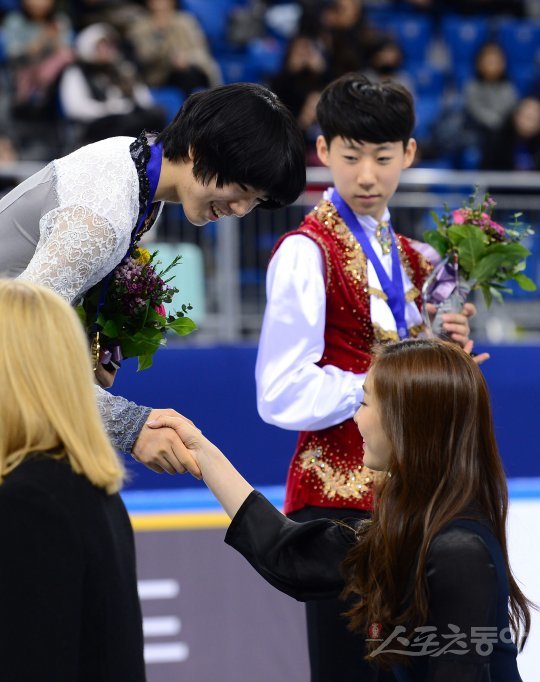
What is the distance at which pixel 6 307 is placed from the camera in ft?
6.69

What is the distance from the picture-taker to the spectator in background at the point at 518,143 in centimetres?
888

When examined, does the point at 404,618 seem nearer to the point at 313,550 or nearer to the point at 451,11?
the point at 313,550

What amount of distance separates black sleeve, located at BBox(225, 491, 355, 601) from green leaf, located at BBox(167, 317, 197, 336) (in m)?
0.62

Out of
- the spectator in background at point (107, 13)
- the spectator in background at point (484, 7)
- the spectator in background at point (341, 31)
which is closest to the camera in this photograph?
the spectator in background at point (107, 13)

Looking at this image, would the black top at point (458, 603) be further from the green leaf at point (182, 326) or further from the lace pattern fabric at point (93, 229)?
the green leaf at point (182, 326)

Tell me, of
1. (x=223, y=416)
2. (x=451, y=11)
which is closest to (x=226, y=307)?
(x=223, y=416)

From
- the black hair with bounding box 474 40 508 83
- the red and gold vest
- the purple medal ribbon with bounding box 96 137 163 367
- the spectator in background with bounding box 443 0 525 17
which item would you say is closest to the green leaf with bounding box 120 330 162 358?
the purple medal ribbon with bounding box 96 137 163 367

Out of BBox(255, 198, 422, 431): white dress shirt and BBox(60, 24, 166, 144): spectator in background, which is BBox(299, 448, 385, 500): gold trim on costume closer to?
BBox(255, 198, 422, 431): white dress shirt

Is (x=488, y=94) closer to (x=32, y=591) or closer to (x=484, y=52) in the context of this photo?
(x=484, y=52)

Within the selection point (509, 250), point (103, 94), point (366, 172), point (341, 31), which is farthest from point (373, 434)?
point (341, 31)

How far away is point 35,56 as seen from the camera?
8172 millimetres

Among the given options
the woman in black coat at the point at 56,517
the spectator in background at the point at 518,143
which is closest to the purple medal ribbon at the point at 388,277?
the woman in black coat at the point at 56,517

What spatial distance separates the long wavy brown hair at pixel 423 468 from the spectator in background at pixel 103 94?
5.35 meters

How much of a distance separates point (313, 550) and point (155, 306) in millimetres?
769
